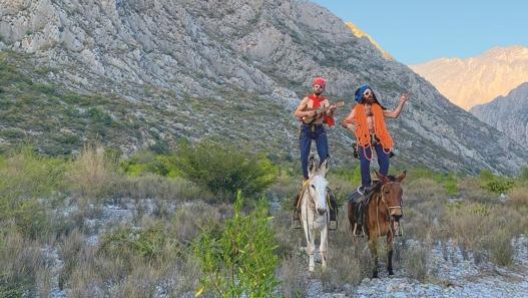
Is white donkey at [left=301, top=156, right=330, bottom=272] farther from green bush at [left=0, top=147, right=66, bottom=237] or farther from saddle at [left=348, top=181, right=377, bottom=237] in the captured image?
green bush at [left=0, top=147, right=66, bottom=237]

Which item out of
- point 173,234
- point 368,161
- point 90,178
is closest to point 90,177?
point 90,178

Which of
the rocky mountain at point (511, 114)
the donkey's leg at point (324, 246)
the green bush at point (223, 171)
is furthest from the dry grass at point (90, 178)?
the rocky mountain at point (511, 114)

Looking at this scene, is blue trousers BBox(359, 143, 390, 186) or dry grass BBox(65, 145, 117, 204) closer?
blue trousers BBox(359, 143, 390, 186)

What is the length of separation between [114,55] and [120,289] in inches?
1630

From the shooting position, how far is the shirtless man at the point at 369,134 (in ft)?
25.3

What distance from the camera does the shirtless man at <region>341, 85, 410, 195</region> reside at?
7.71 meters

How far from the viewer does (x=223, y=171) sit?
13242 mm

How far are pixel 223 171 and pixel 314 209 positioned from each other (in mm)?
6401

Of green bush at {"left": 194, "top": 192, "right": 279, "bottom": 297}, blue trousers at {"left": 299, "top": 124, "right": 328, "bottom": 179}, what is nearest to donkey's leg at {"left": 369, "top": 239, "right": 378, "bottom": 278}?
blue trousers at {"left": 299, "top": 124, "right": 328, "bottom": 179}

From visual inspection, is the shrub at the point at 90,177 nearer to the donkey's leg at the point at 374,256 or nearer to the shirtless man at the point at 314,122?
the shirtless man at the point at 314,122

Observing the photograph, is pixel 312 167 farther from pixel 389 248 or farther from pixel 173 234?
pixel 173 234

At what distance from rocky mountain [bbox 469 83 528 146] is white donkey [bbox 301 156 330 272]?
5090 inches

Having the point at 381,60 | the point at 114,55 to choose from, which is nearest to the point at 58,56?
the point at 114,55

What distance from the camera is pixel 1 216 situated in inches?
298
